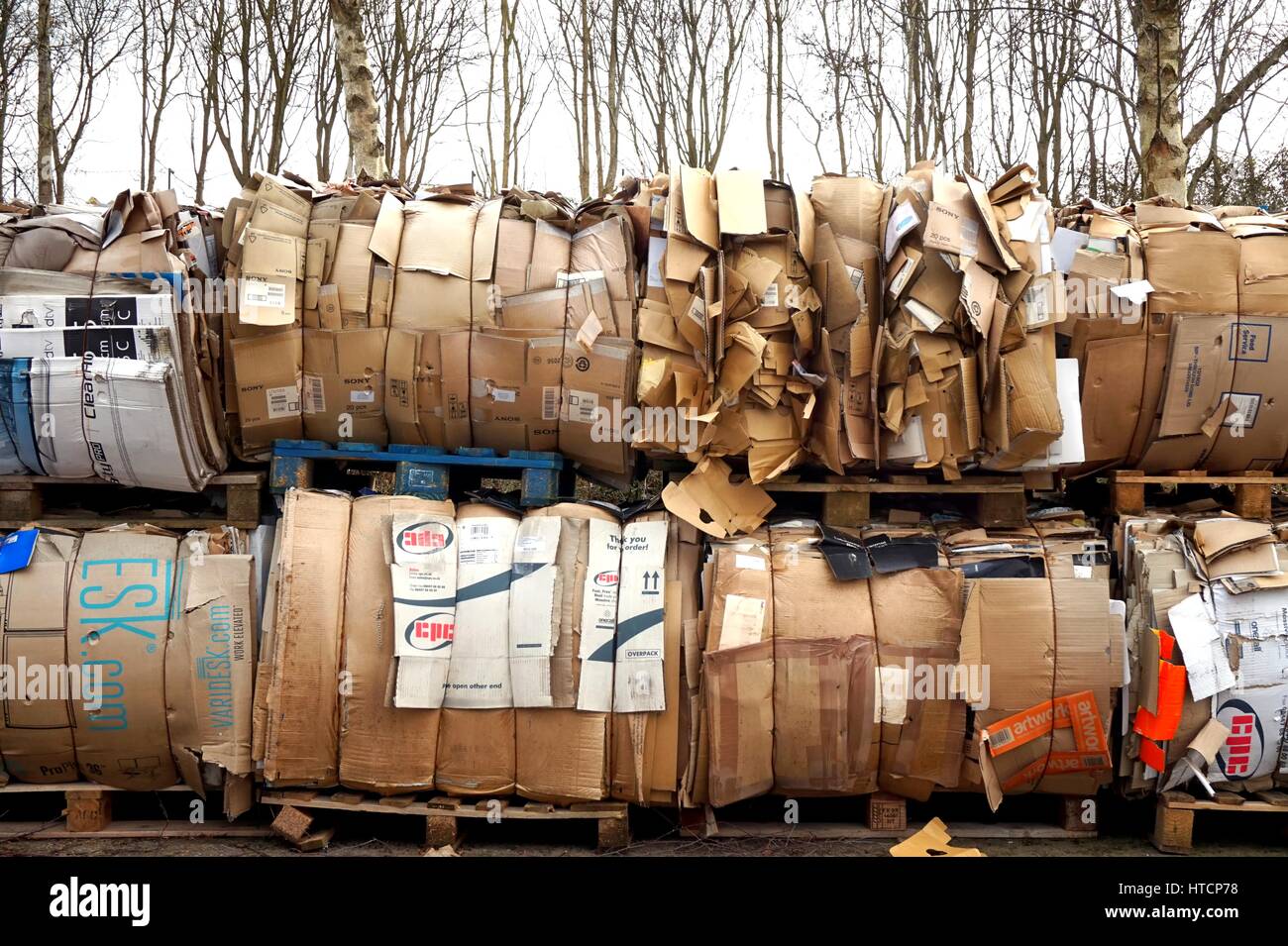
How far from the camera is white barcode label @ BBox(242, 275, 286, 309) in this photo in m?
4.14

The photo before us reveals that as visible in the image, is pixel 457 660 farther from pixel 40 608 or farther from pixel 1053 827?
pixel 1053 827

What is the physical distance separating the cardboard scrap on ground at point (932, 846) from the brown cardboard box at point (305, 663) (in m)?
2.51

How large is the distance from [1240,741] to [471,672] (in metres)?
3.35

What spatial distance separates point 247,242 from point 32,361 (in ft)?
3.57

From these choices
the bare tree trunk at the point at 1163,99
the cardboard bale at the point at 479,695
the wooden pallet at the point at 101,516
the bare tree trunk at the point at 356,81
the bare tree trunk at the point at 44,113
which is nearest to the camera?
the cardboard bale at the point at 479,695

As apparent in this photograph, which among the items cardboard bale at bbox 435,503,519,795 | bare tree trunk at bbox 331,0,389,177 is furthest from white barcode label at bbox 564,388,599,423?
bare tree trunk at bbox 331,0,389,177

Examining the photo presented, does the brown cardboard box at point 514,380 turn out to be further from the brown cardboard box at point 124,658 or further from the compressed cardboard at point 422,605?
the brown cardboard box at point 124,658

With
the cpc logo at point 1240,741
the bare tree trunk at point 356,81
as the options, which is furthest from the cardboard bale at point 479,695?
the bare tree trunk at point 356,81

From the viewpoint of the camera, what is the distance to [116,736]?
4.07 m

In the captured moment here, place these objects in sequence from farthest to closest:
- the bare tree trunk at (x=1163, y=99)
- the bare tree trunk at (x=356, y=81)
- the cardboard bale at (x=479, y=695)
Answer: the bare tree trunk at (x=356, y=81), the bare tree trunk at (x=1163, y=99), the cardboard bale at (x=479, y=695)

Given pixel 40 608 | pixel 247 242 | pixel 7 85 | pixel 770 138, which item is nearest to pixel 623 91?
pixel 770 138

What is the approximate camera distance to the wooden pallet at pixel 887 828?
4.05 metres

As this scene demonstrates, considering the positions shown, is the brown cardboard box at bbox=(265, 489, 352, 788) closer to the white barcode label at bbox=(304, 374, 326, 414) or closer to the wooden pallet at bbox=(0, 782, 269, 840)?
the wooden pallet at bbox=(0, 782, 269, 840)

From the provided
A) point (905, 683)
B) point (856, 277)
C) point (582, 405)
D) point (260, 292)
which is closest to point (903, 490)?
point (905, 683)
